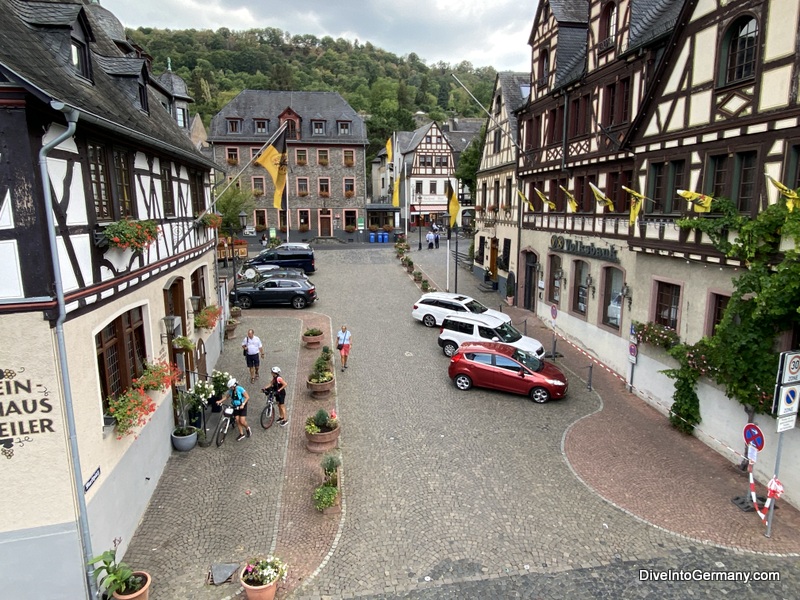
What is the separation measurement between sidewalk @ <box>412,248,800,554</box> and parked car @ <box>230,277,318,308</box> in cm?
1451

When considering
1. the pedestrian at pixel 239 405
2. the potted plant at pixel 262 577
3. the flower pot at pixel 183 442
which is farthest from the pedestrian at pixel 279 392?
the potted plant at pixel 262 577

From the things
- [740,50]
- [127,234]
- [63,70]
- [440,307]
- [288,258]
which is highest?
[740,50]

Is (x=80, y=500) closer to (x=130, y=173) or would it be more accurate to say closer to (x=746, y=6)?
(x=130, y=173)

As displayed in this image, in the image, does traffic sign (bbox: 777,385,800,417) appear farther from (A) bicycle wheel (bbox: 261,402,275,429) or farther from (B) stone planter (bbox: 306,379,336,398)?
(A) bicycle wheel (bbox: 261,402,275,429)

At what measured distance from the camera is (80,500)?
7230mm

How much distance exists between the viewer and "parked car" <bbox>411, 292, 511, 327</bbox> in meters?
22.6

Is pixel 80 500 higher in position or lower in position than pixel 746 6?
lower

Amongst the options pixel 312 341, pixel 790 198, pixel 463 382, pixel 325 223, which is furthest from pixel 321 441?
pixel 325 223

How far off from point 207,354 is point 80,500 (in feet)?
31.7

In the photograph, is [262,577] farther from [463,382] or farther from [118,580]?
[463,382]

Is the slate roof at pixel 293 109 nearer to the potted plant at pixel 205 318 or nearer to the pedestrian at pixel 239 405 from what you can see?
the potted plant at pixel 205 318

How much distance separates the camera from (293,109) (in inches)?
1919

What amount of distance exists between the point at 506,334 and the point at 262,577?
1335cm

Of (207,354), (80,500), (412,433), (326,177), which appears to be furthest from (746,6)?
(326,177)
